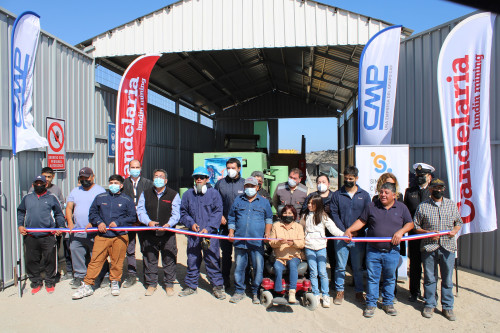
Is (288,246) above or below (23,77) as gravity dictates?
below

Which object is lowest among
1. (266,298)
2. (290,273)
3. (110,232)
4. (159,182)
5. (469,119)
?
(266,298)

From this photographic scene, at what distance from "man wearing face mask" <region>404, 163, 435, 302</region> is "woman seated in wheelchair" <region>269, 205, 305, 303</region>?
1582mm

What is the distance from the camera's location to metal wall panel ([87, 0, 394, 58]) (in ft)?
30.1

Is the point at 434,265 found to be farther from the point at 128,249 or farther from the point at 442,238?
the point at 128,249

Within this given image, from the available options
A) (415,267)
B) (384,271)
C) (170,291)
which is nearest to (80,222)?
(170,291)

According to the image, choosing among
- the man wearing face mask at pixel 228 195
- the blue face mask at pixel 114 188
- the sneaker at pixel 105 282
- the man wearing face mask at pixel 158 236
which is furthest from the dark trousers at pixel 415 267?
the sneaker at pixel 105 282

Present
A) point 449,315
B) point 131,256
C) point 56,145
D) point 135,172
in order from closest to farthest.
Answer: point 449,315 → point 131,256 → point 135,172 → point 56,145

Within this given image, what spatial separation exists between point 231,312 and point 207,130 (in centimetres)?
1761

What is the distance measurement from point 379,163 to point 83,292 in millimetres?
4829

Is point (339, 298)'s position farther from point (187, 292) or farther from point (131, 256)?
point (131, 256)

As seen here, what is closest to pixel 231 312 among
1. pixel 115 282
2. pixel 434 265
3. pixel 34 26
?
pixel 115 282

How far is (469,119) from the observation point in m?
5.40

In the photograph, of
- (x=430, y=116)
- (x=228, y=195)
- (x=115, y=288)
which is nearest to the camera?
(x=115, y=288)

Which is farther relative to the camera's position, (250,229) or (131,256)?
(131,256)
